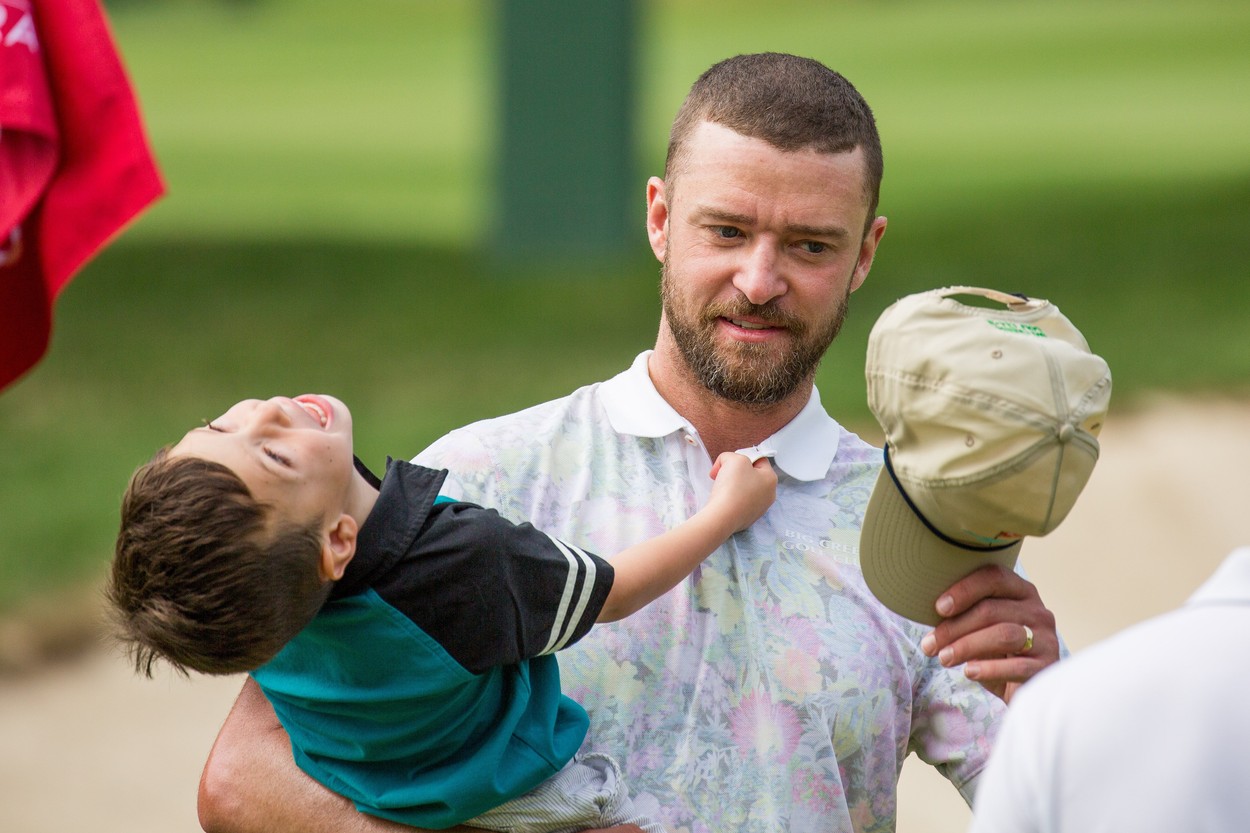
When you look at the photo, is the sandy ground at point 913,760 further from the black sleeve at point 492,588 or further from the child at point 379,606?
the black sleeve at point 492,588

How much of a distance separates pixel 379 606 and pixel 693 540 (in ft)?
1.45

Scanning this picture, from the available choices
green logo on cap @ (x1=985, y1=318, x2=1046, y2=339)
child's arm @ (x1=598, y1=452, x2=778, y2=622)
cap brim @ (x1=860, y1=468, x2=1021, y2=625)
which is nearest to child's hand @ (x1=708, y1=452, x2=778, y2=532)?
child's arm @ (x1=598, y1=452, x2=778, y2=622)

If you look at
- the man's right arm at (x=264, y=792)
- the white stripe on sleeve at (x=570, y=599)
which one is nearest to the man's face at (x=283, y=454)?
the white stripe on sleeve at (x=570, y=599)

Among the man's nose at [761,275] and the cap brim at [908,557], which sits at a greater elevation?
the man's nose at [761,275]

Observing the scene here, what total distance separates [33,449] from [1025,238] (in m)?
8.59

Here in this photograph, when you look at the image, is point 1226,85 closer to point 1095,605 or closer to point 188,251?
point 188,251

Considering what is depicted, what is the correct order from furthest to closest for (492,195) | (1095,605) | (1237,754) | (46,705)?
(492,195), (1095,605), (46,705), (1237,754)

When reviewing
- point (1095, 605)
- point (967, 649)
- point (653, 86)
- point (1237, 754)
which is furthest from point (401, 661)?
point (653, 86)

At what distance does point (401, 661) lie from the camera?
213 centimetres

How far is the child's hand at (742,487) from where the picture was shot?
2.41 meters

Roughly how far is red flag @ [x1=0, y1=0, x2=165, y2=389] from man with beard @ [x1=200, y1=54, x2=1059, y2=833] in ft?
6.23

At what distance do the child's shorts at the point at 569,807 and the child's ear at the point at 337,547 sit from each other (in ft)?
1.34

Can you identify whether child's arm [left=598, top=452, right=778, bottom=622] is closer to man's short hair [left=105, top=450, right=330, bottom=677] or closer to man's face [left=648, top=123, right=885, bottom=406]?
man's face [left=648, top=123, right=885, bottom=406]

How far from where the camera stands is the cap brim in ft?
6.63
